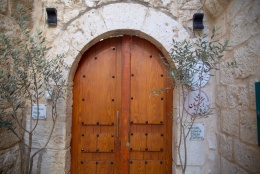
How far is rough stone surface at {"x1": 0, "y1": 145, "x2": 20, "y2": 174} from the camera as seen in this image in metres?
1.79

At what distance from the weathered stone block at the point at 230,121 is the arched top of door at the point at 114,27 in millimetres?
912

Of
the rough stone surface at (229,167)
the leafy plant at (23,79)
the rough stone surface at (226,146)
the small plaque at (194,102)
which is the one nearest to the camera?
the leafy plant at (23,79)

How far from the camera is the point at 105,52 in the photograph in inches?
87.4

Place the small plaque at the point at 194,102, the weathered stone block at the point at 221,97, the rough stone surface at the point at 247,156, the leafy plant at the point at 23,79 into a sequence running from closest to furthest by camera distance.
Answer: the rough stone surface at the point at 247,156 → the leafy plant at the point at 23,79 → the weathered stone block at the point at 221,97 → the small plaque at the point at 194,102

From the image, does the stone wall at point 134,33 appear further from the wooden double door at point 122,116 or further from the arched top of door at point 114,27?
the wooden double door at point 122,116

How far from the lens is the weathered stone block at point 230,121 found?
1651mm

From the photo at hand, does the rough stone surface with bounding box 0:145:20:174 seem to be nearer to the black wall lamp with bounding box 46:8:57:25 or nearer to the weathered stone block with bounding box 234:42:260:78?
the black wall lamp with bounding box 46:8:57:25

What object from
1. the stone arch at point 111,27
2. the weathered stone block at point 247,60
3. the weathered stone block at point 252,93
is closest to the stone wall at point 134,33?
the stone arch at point 111,27

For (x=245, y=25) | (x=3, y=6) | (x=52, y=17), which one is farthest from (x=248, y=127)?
(x=3, y=6)

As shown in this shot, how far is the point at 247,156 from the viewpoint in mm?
1491

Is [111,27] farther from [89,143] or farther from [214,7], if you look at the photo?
[89,143]

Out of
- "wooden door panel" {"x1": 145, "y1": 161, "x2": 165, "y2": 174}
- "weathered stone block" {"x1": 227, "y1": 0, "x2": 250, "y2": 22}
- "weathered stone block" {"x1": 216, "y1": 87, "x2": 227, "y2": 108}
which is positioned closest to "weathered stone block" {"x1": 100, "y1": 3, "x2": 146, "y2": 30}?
"weathered stone block" {"x1": 227, "y1": 0, "x2": 250, "y2": 22}

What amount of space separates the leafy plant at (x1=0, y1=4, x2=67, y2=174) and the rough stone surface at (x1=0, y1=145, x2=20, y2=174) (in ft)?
0.19

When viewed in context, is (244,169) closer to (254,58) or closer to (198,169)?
(198,169)
